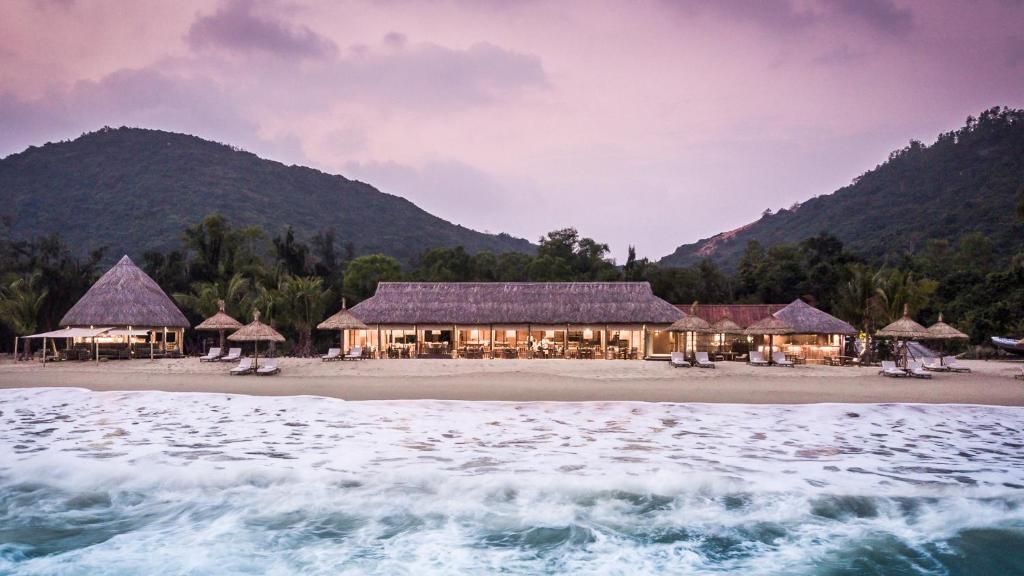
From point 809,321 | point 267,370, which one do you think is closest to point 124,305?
point 267,370

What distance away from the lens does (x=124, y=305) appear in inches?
1038

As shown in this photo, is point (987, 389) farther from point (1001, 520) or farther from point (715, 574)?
point (715, 574)

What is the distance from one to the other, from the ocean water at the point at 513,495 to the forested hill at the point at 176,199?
47.4m

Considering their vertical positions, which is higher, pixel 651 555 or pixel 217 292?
pixel 217 292

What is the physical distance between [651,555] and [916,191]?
224ft

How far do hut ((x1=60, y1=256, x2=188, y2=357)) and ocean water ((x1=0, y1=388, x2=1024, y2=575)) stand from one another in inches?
640

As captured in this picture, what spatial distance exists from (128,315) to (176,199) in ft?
133

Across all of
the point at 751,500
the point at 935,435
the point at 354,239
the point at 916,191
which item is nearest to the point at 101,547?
the point at 751,500

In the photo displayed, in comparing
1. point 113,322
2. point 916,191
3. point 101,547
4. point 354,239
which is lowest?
point 101,547

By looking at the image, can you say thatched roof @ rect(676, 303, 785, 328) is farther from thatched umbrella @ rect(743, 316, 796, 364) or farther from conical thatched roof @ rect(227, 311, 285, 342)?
conical thatched roof @ rect(227, 311, 285, 342)

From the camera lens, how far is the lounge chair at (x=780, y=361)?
21.6 meters

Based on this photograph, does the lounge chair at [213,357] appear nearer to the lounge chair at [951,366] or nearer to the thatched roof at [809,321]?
the thatched roof at [809,321]

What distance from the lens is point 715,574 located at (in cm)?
567

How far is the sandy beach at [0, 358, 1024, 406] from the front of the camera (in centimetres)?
1353
